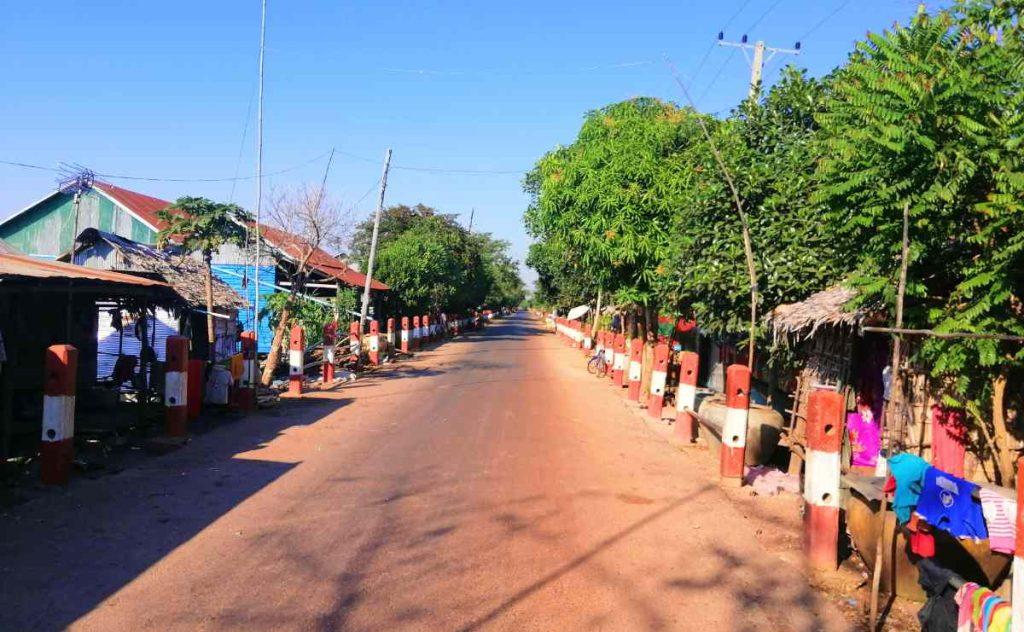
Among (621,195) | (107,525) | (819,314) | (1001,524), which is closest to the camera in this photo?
(1001,524)

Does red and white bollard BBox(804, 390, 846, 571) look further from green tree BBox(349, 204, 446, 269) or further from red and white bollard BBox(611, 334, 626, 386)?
green tree BBox(349, 204, 446, 269)

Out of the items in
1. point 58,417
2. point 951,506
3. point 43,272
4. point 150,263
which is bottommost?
point 58,417

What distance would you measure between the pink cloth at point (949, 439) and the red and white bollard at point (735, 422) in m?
1.87

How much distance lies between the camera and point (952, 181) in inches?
205

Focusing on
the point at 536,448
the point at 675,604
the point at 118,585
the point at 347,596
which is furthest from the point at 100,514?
the point at 536,448

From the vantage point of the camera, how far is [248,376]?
13.6 meters

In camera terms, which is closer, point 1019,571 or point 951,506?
point 1019,571

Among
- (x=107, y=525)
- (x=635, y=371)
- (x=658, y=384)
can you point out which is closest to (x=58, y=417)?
(x=107, y=525)

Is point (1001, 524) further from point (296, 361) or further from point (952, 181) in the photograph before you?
point (296, 361)

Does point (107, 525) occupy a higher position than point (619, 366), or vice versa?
point (619, 366)

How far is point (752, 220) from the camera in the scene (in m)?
10.8

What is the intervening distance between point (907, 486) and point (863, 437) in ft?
14.5

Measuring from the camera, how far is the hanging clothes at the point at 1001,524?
443cm

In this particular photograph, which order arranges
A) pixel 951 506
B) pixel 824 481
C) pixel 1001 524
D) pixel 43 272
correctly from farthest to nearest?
pixel 43 272, pixel 824 481, pixel 951 506, pixel 1001 524
